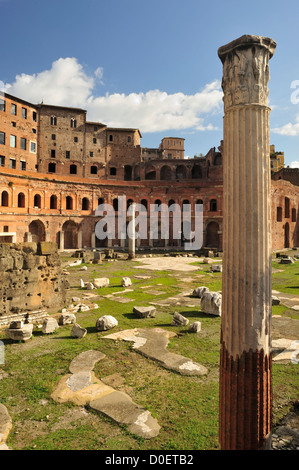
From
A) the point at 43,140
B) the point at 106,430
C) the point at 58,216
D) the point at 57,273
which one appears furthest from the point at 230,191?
the point at 43,140

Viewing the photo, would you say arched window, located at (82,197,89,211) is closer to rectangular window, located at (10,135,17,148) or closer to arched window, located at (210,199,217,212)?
rectangular window, located at (10,135,17,148)

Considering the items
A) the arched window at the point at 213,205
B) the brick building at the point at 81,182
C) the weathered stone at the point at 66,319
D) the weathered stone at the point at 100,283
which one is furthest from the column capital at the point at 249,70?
the arched window at the point at 213,205

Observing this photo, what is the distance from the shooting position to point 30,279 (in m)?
9.62

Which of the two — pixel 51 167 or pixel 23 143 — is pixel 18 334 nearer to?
pixel 23 143

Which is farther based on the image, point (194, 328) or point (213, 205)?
point (213, 205)

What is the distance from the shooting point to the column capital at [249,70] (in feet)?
11.0

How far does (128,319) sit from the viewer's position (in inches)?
360

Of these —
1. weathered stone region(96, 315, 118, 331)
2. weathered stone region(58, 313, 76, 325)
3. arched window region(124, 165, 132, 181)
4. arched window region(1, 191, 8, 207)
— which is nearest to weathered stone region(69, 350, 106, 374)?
weathered stone region(96, 315, 118, 331)

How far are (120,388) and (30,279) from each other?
5.56 metres

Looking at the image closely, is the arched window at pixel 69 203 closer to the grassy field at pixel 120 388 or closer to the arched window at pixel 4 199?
the arched window at pixel 4 199

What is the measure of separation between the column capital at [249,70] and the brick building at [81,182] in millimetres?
25973

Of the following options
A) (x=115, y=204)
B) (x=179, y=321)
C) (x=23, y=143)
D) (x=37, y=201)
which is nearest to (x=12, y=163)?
(x=23, y=143)
